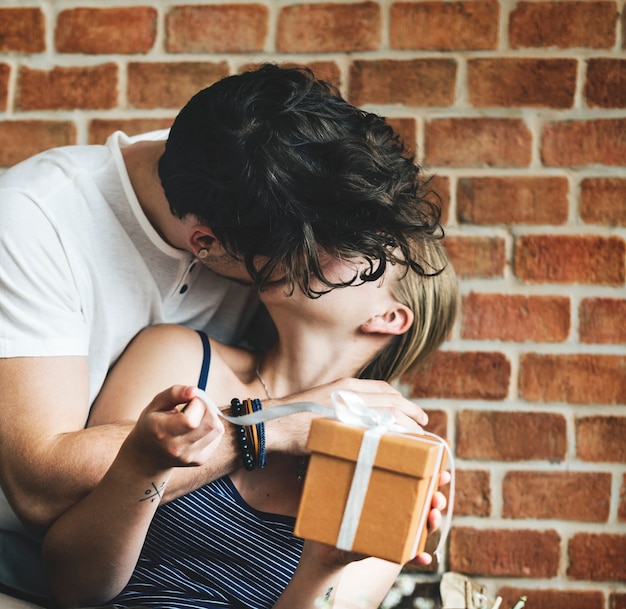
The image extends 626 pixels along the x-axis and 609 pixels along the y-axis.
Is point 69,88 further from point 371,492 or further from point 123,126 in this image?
point 371,492

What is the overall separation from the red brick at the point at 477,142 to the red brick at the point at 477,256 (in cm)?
15

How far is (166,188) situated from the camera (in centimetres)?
118

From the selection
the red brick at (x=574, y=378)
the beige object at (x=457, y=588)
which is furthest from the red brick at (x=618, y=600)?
the red brick at (x=574, y=378)

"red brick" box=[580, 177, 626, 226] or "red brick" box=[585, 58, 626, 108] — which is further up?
"red brick" box=[585, 58, 626, 108]

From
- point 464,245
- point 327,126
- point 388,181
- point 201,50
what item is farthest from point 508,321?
point 201,50

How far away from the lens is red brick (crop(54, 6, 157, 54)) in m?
1.45

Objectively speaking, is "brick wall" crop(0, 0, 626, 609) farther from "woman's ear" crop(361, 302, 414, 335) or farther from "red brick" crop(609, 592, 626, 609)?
"woman's ear" crop(361, 302, 414, 335)

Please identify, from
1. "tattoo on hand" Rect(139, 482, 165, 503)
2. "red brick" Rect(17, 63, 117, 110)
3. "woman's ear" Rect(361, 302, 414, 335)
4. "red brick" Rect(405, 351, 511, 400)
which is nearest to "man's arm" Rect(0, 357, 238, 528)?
"tattoo on hand" Rect(139, 482, 165, 503)

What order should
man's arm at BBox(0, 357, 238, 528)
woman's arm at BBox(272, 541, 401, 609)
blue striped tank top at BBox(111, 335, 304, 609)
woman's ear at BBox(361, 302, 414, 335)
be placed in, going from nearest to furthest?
woman's arm at BBox(272, 541, 401, 609)
man's arm at BBox(0, 357, 238, 528)
blue striped tank top at BBox(111, 335, 304, 609)
woman's ear at BBox(361, 302, 414, 335)

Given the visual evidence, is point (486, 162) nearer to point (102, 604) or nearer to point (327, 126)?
point (327, 126)

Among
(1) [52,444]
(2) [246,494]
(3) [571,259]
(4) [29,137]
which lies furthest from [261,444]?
(4) [29,137]

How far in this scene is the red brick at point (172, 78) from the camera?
1.45 m

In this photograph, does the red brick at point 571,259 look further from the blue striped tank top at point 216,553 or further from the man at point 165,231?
the blue striped tank top at point 216,553

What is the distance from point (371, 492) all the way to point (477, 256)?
0.82 m
